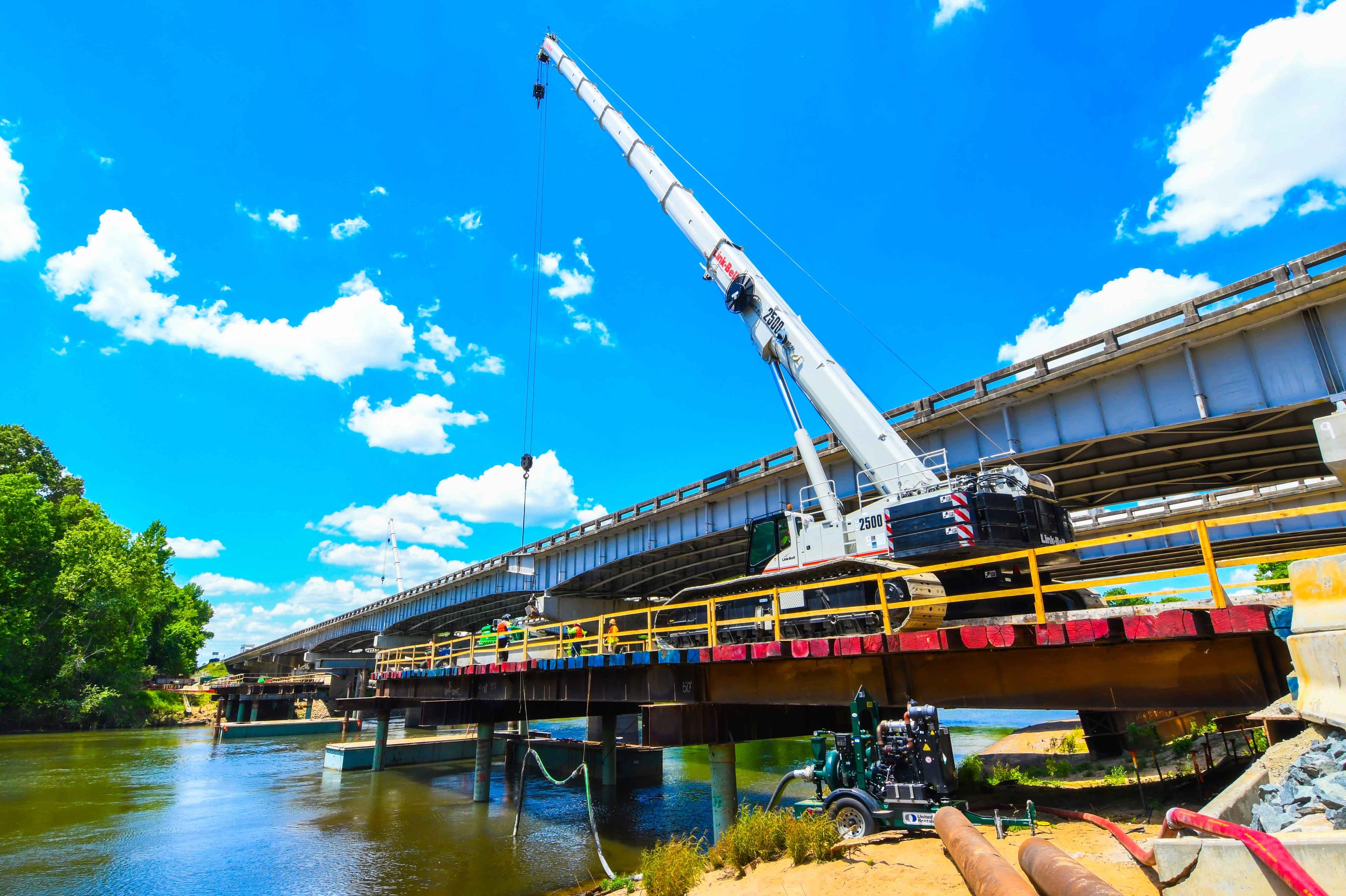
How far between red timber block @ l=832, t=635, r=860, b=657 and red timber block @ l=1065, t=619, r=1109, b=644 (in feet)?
9.97

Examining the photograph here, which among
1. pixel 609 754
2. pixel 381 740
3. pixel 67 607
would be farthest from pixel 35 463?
pixel 609 754

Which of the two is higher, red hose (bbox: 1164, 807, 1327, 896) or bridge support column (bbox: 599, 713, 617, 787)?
red hose (bbox: 1164, 807, 1327, 896)

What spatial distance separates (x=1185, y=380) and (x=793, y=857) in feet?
52.8

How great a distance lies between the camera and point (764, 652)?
38.3 ft

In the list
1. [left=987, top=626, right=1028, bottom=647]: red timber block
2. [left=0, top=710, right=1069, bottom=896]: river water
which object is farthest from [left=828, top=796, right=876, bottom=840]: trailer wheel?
[left=0, top=710, right=1069, bottom=896]: river water

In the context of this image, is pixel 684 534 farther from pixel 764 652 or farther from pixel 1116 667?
pixel 1116 667

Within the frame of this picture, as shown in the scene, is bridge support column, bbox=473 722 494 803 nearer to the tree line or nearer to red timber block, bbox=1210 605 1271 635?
red timber block, bbox=1210 605 1271 635

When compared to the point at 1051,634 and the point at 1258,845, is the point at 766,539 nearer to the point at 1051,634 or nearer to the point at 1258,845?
the point at 1051,634

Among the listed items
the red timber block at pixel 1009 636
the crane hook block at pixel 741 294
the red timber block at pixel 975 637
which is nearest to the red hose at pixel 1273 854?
the red timber block at pixel 1009 636

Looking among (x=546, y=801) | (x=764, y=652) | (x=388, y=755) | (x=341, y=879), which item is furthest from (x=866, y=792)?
(x=388, y=755)

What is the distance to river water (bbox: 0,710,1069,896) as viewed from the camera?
1595 centimetres

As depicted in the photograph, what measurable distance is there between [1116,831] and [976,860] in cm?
159

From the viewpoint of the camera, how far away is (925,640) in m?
9.91

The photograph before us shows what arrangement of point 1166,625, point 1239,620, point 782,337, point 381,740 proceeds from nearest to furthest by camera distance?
point 1239,620 → point 1166,625 → point 782,337 → point 381,740
